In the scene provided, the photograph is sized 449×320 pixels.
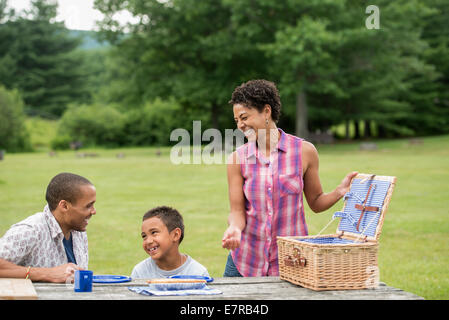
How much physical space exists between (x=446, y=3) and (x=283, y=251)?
185ft

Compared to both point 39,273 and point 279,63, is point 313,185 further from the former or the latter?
point 279,63

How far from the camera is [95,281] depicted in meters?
3.51

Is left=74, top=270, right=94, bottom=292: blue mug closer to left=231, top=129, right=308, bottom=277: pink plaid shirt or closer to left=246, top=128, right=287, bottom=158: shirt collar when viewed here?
left=231, top=129, right=308, bottom=277: pink plaid shirt

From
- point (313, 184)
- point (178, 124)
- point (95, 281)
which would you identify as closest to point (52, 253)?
point (95, 281)

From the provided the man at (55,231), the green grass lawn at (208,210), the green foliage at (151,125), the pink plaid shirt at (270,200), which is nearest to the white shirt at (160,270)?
the man at (55,231)

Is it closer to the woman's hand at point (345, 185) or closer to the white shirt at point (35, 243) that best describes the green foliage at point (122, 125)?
the white shirt at point (35, 243)

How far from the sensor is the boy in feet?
15.5

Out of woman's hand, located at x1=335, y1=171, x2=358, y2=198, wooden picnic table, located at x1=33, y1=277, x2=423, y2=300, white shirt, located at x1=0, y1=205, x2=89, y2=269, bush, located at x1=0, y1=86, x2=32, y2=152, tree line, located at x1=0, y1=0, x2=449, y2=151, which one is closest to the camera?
wooden picnic table, located at x1=33, y1=277, x2=423, y2=300

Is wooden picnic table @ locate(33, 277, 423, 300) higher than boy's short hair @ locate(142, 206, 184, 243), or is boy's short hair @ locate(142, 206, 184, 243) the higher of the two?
boy's short hair @ locate(142, 206, 184, 243)

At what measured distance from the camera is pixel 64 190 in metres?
4.02

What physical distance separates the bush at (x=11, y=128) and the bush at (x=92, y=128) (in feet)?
12.9

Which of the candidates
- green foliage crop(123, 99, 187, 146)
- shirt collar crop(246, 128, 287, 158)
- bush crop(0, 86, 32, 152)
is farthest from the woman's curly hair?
green foliage crop(123, 99, 187, 146)

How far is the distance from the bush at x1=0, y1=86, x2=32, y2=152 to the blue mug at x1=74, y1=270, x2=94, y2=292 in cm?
5005

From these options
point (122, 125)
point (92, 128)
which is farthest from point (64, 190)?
Result: point (122, 125)
